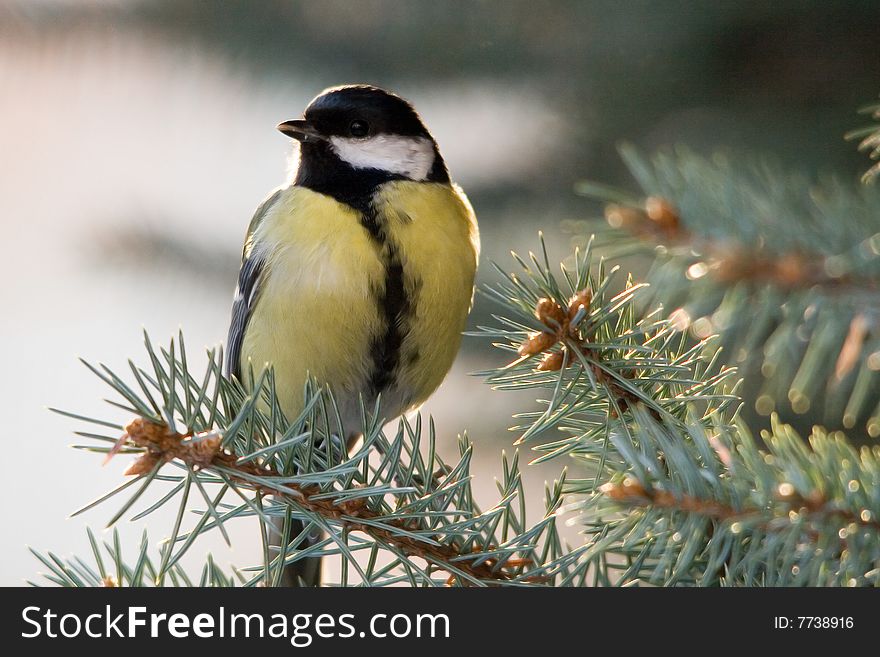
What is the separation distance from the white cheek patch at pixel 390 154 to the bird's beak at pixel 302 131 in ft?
0.07

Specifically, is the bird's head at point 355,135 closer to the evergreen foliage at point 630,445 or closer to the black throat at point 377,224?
the black throat at point 377,224

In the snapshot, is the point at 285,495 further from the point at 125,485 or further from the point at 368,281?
the point at 368,281

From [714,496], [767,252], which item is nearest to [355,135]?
[767,252]

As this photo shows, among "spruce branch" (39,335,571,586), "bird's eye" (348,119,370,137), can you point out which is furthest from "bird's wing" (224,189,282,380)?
"spruce branch" (39,335,571,586)

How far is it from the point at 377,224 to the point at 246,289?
213 mm

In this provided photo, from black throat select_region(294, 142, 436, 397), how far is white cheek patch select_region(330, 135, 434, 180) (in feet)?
0.04

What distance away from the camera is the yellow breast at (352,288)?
974 millimetres

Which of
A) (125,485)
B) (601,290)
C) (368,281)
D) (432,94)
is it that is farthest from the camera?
(432,94)

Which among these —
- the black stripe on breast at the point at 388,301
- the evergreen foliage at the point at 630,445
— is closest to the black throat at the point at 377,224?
the black stripe on breast at the point at 388,301

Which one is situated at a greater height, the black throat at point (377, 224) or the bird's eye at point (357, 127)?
the bird's eye at point (357, 127)

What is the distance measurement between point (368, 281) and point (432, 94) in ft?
1.27

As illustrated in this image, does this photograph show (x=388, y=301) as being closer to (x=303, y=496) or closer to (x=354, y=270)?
(x=354, y=270)
